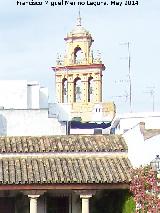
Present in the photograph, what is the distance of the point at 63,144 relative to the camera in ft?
92.4

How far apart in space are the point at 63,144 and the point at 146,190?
20.5ft

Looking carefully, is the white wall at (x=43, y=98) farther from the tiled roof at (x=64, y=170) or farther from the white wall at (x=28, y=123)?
the tiled roof at (x=64, y=170)

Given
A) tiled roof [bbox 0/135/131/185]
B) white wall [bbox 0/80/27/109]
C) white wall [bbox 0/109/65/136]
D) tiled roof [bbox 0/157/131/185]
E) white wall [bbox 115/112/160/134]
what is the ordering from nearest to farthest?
tiled roof [bbox 0/157/131/185], tiled roof [bbox 0/135/131/185], white wall [bbox 115/112/160/134], white wall [bbox 0/109/65/136], white wall [bbox 0/80/27/109]

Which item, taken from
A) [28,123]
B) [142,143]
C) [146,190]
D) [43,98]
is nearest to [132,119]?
[28,123]

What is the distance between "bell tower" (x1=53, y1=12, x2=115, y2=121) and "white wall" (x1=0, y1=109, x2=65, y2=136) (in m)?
22.3

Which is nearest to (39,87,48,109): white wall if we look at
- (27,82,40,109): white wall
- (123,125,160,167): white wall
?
(27,82,40,109): white wall

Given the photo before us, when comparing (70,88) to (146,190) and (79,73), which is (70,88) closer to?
(79,73)

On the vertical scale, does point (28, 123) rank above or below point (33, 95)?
below

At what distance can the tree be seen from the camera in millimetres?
21953

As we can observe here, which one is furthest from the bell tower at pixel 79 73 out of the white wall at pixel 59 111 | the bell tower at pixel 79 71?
the white wall at pixel 59 111

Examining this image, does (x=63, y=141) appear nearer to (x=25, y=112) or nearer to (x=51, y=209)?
(x=51, y=209)

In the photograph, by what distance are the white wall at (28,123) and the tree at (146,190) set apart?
1735 cm

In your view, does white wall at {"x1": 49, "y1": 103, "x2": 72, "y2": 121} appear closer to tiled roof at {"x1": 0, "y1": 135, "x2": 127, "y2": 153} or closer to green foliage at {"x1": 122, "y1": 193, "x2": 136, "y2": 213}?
tiled roof at {"x1": 0, "y1": 135, "x2": 127, "y2": 153}

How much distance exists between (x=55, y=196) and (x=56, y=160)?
140 centimetres
